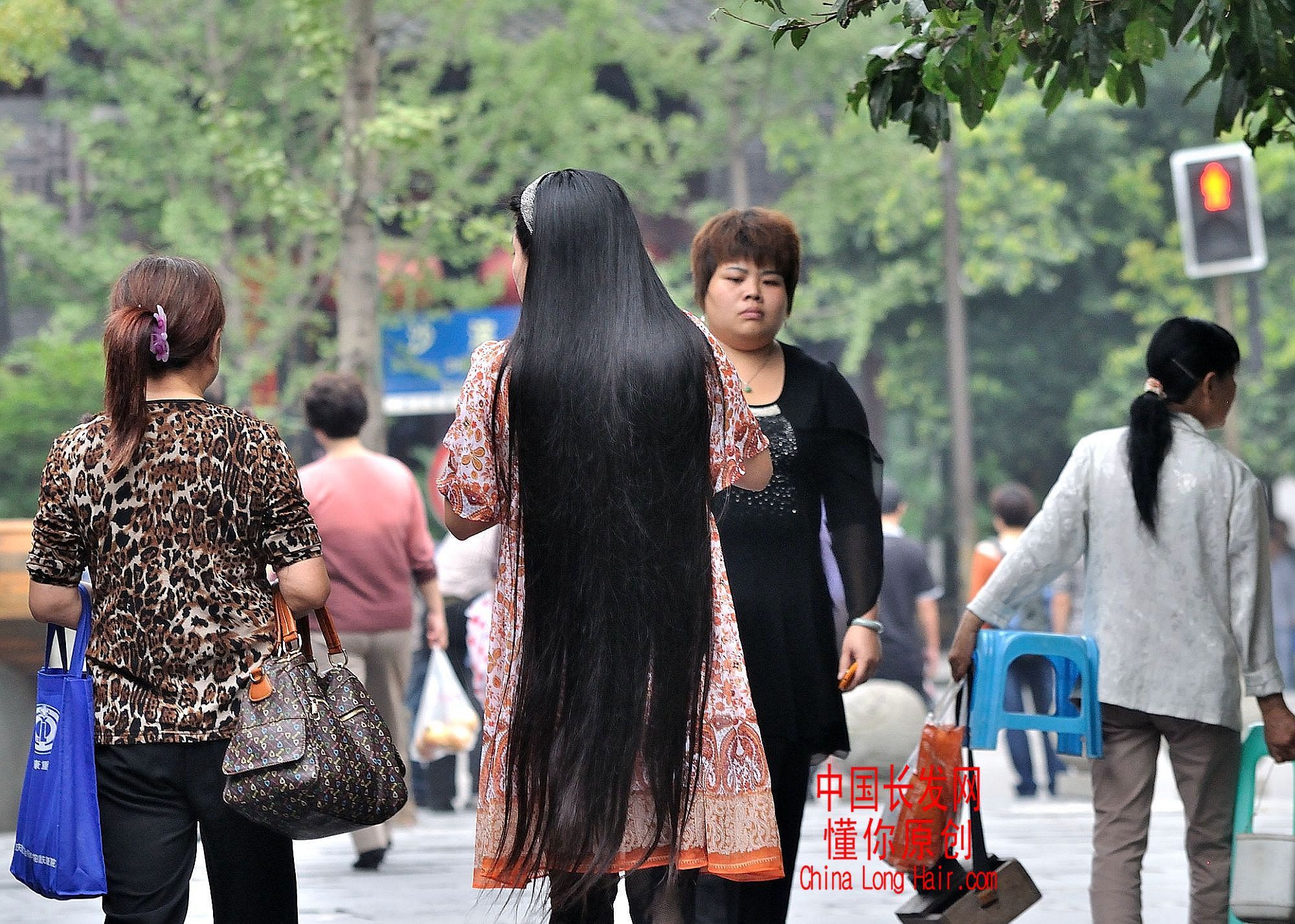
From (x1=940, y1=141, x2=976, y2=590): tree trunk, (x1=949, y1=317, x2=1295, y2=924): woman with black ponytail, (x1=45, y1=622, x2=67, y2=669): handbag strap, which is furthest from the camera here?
(x1=940, y1=141, x2=976, y2=590): tree trunk

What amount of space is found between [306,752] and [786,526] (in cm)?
121

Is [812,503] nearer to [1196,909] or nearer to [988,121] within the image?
[1196,909]

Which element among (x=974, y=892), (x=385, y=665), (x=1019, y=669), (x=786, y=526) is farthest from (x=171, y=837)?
(x=1019, y=669)

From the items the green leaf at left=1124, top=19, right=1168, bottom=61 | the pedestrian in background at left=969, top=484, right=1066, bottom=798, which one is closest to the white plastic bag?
the pedestrian in background at left=969, top=484, right=1066, bottom=798

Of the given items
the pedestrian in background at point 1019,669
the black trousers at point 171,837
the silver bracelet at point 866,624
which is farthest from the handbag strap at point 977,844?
the pedestrian in background at point 1019,669

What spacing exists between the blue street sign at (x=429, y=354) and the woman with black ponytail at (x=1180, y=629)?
14121mm

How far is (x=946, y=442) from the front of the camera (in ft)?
74.9

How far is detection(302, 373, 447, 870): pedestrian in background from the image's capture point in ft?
23.2

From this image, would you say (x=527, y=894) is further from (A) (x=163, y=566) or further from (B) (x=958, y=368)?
(B) (x=958, y=368)

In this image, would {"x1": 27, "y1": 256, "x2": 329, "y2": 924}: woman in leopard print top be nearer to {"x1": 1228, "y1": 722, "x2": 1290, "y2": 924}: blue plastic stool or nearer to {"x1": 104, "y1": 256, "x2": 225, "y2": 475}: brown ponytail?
{"x1": 104, "y1": 256, "x2": 225, "y2": 475}: brown ponytail

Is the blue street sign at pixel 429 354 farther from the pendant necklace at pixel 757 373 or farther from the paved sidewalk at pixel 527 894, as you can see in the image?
the pendant necklace at pixel 757 373

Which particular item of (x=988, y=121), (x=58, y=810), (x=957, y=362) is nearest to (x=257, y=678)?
(x=58, y=810)

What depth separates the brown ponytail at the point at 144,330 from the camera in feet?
11.2

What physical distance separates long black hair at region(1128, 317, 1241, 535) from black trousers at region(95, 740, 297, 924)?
7.94 ft
